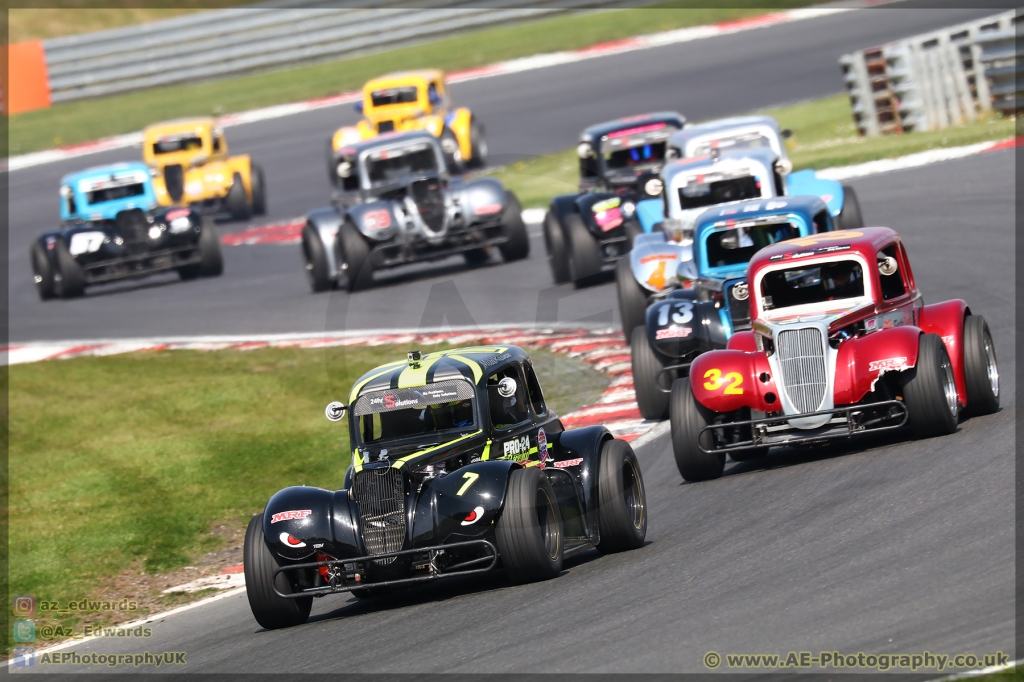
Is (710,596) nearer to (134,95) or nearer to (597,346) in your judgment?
(597,346)

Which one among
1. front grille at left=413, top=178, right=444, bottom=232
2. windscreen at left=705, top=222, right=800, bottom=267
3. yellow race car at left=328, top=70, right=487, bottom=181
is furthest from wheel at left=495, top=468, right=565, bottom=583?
yellow race car at left=328, top=70, right=487, bottom=181

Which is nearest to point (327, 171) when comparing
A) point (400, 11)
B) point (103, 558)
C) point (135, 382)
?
point (400, 11)

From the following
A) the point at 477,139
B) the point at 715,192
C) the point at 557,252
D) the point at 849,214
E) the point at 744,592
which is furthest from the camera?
the point at 477,139

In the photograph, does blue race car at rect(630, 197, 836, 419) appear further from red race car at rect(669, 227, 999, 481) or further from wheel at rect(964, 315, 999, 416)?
wheel at rect(964, 315, 999, 416)

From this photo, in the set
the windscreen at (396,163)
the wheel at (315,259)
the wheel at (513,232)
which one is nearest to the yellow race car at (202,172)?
the windscreen at (396,163)

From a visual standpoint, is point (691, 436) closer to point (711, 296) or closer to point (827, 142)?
point (711, 296)

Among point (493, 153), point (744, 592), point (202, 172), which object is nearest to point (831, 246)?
point (744, 592)

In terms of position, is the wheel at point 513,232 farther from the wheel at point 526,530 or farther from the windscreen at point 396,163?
the wheel at point 526,530

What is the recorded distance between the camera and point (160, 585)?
10633 mm

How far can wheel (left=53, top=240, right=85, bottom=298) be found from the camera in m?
22.7

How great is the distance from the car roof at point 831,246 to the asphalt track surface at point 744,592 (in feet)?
4.55

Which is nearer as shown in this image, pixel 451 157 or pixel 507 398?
pixel 507 398

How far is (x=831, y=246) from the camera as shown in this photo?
10.9m

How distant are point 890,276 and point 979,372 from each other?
1093 mm
